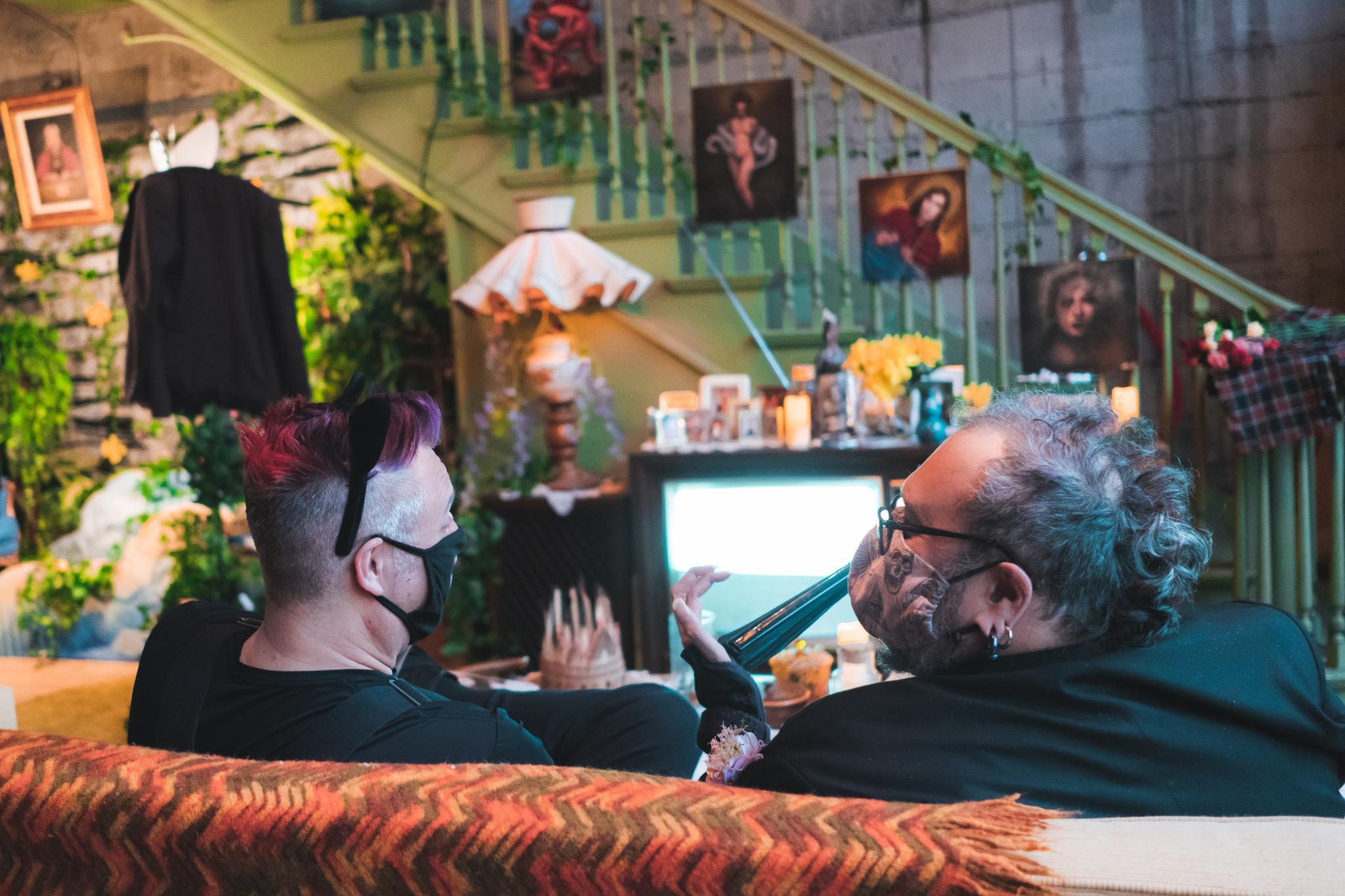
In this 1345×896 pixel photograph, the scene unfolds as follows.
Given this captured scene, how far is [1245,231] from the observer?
161 inches

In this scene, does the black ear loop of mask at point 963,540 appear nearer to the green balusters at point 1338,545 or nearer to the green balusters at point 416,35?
the green balusters at point 1338,545

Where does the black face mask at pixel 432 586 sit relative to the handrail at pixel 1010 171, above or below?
below

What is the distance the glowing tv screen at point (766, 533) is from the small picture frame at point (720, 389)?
0.35 meters

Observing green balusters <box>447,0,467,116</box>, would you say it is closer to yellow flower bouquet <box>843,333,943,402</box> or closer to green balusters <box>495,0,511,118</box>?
green balusters <box>495,0,511,118</box>

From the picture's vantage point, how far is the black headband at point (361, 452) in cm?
123

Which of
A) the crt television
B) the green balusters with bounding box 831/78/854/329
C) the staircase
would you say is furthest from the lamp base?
the green balusters with bounding box 831/78/854/329

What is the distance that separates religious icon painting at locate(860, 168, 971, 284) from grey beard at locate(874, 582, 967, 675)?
2.63 m

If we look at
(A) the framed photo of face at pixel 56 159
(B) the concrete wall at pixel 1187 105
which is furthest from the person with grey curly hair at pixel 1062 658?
(A) the framed photo of face at pixel 56 159

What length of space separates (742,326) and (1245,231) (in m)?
2.12

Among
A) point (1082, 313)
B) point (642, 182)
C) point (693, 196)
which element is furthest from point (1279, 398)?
point (642, 182)

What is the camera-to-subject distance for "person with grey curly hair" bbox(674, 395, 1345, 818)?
0.93 m

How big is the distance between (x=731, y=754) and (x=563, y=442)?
8.47 feet

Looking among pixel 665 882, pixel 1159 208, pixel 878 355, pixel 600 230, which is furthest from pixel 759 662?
pixel 1159 208

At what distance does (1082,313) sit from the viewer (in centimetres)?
346
